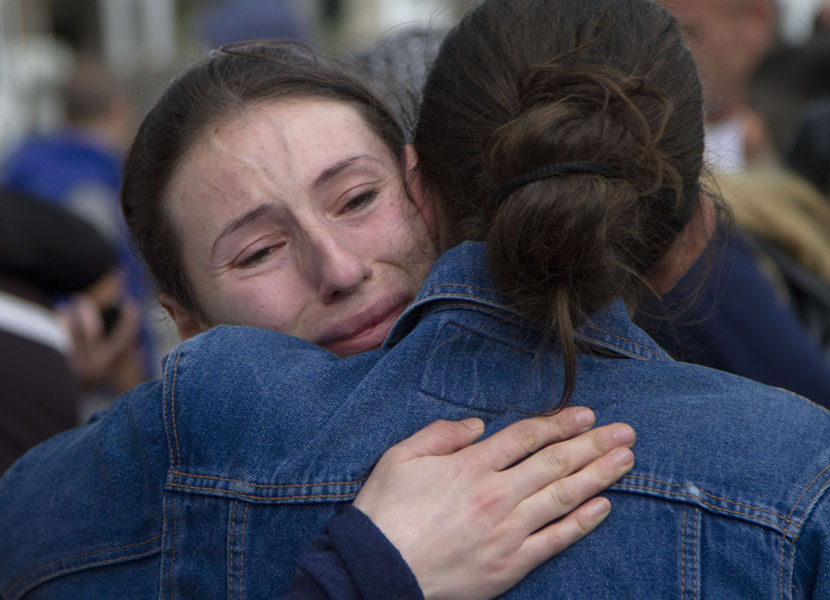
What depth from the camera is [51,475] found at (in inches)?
57.7

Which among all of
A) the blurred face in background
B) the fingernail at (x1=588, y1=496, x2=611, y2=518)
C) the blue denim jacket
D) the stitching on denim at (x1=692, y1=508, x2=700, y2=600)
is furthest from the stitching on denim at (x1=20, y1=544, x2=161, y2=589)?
the blurred face in background

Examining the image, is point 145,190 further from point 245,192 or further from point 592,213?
point 592,213

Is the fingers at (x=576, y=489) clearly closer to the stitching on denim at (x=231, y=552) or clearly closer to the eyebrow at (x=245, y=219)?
the stitching on denim at (x=231, y=552)

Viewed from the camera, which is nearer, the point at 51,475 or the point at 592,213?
the point at 592,213

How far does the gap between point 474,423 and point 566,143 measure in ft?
1.20

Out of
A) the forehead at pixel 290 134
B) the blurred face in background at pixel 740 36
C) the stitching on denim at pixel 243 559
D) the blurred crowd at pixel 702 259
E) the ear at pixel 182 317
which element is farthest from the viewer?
the blurred face in background at pixel 740 36

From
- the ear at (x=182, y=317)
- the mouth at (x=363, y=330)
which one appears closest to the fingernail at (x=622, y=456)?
the mouth at (x=363, y=330)

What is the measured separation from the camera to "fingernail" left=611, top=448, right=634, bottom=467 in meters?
1.19

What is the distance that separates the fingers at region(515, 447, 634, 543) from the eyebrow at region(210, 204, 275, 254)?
2.01 ft

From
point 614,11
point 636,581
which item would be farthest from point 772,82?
point 636,581

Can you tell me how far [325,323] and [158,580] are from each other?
44 cm

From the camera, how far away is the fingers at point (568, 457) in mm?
1209

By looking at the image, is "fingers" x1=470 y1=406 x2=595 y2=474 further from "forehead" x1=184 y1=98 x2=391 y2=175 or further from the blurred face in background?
the blurred face in background

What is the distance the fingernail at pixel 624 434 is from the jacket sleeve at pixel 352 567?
0.30 m
